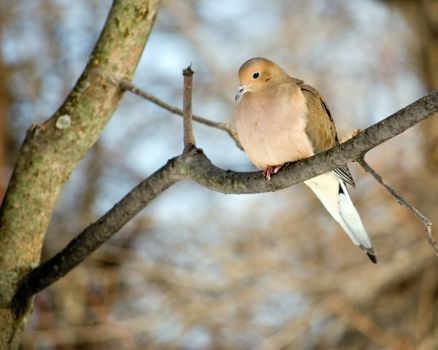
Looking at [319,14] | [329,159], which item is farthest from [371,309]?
[329,159]

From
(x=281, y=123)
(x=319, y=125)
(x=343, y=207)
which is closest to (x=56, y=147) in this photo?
(x=281, y=123)

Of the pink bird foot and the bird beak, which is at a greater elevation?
the bird beak

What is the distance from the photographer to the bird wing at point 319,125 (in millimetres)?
2209

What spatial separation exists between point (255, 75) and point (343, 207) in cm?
50

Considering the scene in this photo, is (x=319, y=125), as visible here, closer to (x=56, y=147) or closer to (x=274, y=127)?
(x=274, y=127)

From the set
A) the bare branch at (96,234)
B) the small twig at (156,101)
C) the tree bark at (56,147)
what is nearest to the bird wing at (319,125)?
the small twig at (156,101)

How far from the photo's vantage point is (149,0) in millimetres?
2404

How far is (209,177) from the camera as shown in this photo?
206cm

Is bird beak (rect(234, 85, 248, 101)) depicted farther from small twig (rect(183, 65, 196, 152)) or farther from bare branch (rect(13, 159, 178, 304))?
bare branch (rect(13, 159, 178, 304))

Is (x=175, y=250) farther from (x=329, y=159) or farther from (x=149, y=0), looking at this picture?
(x=329, y=159)

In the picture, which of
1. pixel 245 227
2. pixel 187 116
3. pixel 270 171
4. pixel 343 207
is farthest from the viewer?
pixel 245 227

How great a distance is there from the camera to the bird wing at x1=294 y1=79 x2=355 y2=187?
7.25 ft

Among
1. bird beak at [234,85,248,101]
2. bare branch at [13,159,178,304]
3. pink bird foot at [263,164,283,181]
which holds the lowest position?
pink bird foot at [263,164,283,181]

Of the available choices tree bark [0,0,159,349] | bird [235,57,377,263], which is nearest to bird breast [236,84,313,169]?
bird [235,57,377,263]
